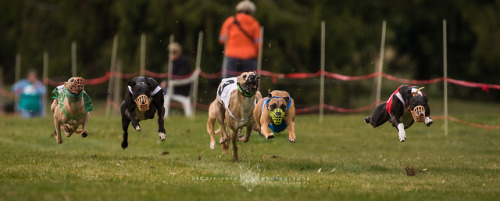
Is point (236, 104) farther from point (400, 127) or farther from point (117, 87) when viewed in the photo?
point (117, 87)

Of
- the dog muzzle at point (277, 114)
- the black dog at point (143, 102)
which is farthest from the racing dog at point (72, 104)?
the dog muzzle at point (277, 114)

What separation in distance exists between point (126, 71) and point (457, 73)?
14.7 meters

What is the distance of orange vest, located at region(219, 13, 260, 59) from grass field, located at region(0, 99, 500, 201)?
2222mm

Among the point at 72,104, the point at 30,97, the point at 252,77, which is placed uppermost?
the point at 252,77

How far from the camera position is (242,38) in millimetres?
19344

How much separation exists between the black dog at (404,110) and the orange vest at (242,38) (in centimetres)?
667

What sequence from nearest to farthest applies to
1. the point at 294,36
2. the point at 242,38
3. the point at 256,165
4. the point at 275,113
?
the point at 275,113 → the point at 256,165 → the point at 242,38 → the point at 294,36

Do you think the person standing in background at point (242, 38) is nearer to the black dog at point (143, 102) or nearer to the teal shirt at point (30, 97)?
the black dog at point (143, 102)

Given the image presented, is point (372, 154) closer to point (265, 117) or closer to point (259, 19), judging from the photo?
point (265, 117)

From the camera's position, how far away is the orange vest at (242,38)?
19203 mm

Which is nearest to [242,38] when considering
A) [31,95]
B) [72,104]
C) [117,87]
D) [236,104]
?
[236,104]

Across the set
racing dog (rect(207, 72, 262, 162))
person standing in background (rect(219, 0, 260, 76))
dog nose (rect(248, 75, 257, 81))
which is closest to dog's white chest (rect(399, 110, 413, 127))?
racing dog (rect(207, 72, 262, 162))

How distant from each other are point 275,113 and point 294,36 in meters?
16.8

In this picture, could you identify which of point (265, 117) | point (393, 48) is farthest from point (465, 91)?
point (265, 117)
